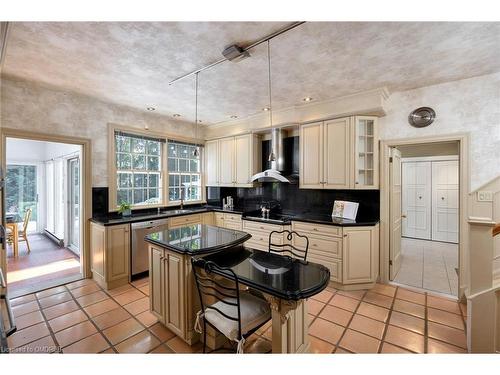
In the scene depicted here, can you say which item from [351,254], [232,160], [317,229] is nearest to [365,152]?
[317,229]

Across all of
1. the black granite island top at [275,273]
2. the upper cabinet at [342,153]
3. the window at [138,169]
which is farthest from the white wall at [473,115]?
the window at [138,169]

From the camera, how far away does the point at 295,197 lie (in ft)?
13.6

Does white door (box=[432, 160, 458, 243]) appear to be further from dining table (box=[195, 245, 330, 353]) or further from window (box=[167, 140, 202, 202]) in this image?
window (box=[167, 140, 202, 202])

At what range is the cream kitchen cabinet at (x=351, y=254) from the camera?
3.06 m

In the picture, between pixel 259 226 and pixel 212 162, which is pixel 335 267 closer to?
pixel 259 226

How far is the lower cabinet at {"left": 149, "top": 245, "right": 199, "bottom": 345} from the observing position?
1.92m

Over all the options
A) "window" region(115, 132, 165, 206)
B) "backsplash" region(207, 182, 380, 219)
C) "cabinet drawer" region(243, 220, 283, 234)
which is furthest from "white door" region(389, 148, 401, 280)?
"window" region(115, 132, 165, 206)

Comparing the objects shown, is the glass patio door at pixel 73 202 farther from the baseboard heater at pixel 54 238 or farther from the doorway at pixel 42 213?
the baseboard heater at pixel 54 238

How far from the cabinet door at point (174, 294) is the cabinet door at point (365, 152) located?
2615 mm

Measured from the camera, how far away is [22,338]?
2.10 metres

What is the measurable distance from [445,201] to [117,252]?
708 cm

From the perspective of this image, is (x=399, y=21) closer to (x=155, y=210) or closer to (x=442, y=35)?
(x=442, y=35)
